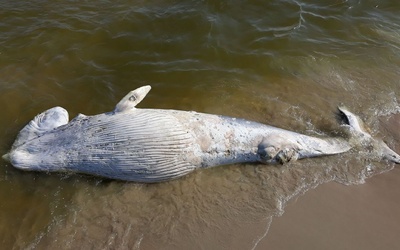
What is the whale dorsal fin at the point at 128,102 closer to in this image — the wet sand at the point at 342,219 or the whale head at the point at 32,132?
the whale head at the point at 32,132

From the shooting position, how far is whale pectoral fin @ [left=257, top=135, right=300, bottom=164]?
21.0 ft

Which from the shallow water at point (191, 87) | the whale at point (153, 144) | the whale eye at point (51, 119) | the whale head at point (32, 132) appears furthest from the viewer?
Result: the whale eye at point (51, 119)

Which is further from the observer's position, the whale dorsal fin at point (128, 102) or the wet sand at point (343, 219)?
the whale dorsal fin at point (128, 102)

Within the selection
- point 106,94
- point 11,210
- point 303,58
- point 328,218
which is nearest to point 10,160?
point 11,210

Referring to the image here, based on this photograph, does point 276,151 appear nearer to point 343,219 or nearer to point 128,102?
point 343,219

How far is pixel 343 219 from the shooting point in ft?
18.5

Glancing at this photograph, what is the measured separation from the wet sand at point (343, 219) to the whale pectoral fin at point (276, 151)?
705mm

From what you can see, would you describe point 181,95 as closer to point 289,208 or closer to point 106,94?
point 106,94

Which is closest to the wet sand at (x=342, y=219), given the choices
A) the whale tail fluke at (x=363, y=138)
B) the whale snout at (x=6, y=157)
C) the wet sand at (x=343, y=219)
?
the wet sand at (x=343, y=219)

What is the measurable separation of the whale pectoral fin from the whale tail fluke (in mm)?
1185

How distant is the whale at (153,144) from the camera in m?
6.07

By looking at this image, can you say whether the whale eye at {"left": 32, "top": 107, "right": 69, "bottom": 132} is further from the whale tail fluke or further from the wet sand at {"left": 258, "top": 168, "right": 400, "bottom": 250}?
the whale tail fluke

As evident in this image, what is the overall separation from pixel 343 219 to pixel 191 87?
13.0 feet

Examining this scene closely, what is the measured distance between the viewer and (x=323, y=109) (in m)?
7.50
